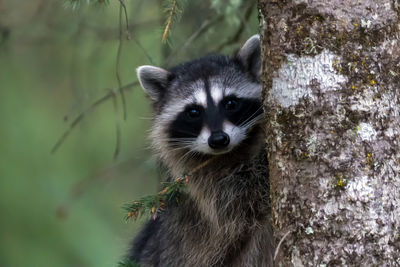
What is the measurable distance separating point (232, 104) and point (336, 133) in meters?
1.48

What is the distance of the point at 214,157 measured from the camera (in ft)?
11.3

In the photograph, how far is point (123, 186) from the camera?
5.78 meters

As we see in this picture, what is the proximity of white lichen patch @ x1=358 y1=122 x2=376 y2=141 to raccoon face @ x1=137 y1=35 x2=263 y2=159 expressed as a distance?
46.3 inches

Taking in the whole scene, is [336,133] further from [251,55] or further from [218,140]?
[251,55]

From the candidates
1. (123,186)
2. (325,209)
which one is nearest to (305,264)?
(325,209)

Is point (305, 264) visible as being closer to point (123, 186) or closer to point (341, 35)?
point (341, 35)

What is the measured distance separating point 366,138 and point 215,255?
1.56 m

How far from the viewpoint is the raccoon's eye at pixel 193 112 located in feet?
12.3

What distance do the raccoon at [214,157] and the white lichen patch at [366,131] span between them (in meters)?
1.18

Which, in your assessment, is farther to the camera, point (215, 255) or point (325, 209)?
point (215, 255)

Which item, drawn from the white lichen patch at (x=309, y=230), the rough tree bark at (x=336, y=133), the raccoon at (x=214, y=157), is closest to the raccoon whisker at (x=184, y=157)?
the raccoon at (x=214, y=157)

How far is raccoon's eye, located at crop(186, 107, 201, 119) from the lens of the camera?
3.74 metres

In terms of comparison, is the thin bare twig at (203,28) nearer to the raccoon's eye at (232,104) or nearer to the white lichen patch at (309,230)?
the raccoon's eye at (232,104)

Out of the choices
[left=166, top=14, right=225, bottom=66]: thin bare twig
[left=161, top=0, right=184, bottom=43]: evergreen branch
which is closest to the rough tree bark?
[left=161, top=0, right=184, bottom=43]: evergreen branch
